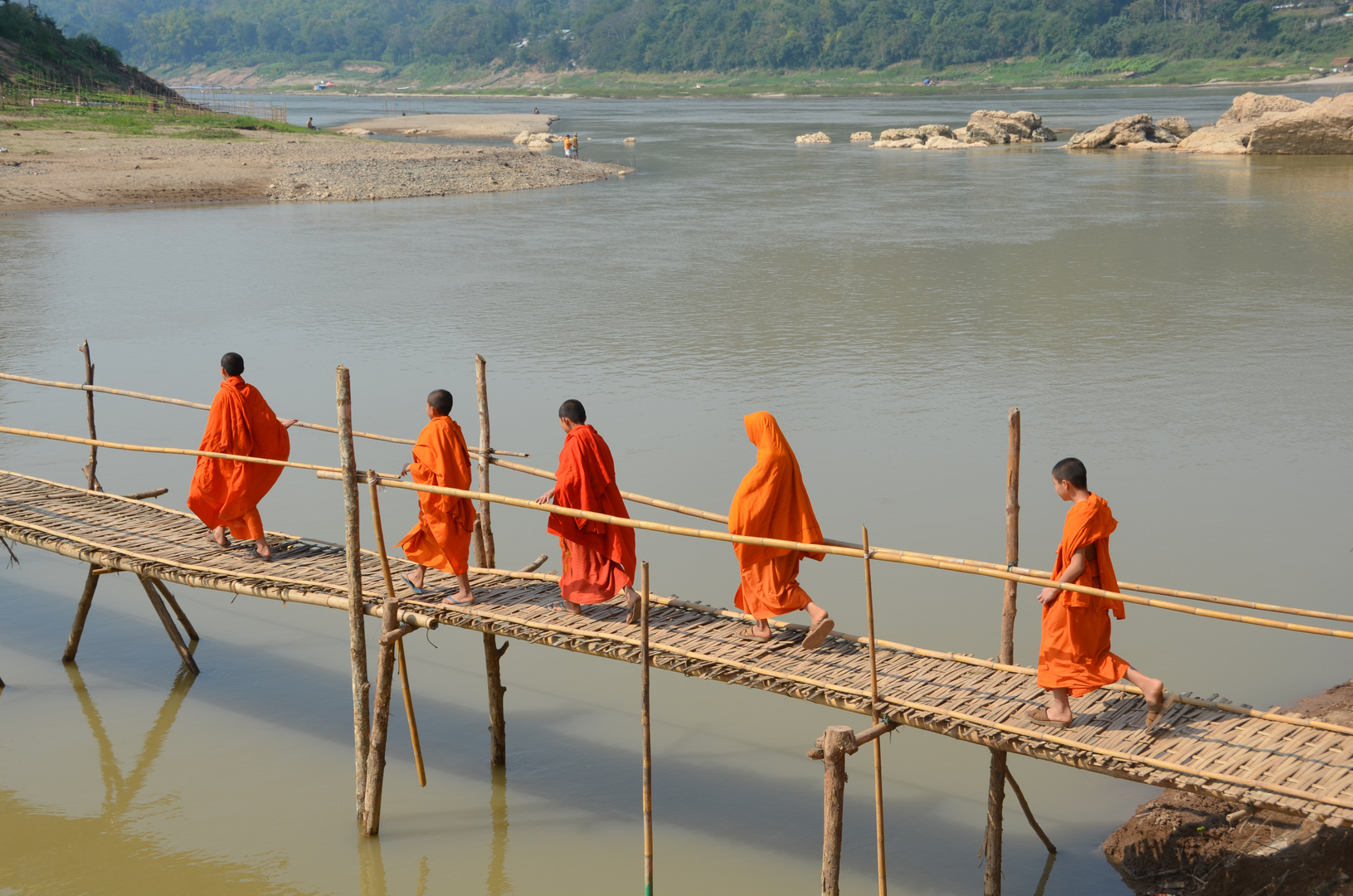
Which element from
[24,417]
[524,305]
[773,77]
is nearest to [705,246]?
[524,305]

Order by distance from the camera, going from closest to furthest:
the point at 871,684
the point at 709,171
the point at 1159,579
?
the point at 871,684
the point at 1159,579
the point at 709,171

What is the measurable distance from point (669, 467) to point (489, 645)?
212 inches

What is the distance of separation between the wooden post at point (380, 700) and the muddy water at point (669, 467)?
243 millimetres

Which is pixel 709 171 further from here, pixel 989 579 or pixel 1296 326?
pixel 989 579

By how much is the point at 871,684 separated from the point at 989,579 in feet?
15.6

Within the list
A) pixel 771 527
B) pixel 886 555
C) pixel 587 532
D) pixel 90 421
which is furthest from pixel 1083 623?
pixel 90 421

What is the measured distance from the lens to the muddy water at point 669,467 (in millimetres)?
7090

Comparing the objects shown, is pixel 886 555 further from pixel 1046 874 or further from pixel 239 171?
pixel 239 171

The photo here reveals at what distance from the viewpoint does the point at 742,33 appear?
121 m

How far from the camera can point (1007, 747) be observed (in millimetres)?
5160

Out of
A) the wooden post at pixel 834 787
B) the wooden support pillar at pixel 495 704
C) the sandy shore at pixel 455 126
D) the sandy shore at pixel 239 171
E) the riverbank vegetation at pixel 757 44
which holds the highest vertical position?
the riverbank vegetation at pixel 757 44

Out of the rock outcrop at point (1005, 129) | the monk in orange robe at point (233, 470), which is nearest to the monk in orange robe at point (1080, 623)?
the monk in orange robe at point (233, 470)

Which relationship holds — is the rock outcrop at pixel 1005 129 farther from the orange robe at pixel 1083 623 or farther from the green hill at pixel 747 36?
the green hill at pixel 747 36

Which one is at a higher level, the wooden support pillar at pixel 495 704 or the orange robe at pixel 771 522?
the orange robe at pixel 771 522
